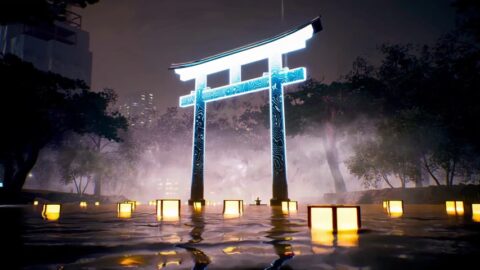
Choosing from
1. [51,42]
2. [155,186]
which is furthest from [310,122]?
[51,42]

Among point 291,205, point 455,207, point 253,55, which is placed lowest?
point 291,205

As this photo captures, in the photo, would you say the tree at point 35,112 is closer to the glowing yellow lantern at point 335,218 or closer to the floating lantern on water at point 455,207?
the glowing yellow lantern at point 335,218

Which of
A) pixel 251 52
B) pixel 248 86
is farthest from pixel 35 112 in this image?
pixel 251 52

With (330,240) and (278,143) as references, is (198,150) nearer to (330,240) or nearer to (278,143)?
(278,143)

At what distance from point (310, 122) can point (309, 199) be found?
28.3 feet

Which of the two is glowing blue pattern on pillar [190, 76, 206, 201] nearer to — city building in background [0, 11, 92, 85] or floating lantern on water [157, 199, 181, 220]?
floating lantern on water [157, 199, 181, 220]

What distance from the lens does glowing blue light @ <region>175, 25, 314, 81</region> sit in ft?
52.2

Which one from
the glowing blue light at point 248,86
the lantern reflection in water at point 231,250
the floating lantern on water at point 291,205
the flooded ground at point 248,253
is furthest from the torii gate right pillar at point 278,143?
the lantern reflection in water at point 231,250

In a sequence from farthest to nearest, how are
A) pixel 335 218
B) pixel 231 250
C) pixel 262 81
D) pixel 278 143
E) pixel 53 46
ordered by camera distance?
pixel 53 46 < pixel 262 81 < pixel 278 143 < pixel 335 218 < pixel 231 250

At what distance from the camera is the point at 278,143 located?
1580cm

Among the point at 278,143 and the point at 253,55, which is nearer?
the point at 278,143

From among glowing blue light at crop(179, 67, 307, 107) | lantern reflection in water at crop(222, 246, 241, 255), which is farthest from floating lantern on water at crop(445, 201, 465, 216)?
glowing blue light at crop(179, 67, 307, 107)

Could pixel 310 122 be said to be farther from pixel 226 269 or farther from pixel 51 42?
pixel 51 42

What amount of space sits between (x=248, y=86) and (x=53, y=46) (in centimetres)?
3694
